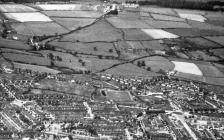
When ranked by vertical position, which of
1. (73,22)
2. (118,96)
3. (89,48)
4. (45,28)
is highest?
(73,22)

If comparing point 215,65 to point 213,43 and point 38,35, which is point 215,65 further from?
point 38,35

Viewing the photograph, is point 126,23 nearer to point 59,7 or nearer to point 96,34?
point 96,34

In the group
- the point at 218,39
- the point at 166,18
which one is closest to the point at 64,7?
the point at 166,18

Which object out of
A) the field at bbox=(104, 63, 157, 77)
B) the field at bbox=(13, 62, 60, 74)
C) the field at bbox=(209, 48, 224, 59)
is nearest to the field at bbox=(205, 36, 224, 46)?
the field at bbox=(209, 48, 224, 59)

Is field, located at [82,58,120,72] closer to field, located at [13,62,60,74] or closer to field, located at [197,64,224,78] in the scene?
field, located at [13,62,60,74]

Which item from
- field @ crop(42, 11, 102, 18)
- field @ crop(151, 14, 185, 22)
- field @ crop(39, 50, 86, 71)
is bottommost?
field @ crop(39, 50, 86, 71)

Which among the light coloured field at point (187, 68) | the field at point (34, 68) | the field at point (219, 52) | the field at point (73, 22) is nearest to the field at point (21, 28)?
the field at point (73, 22)
